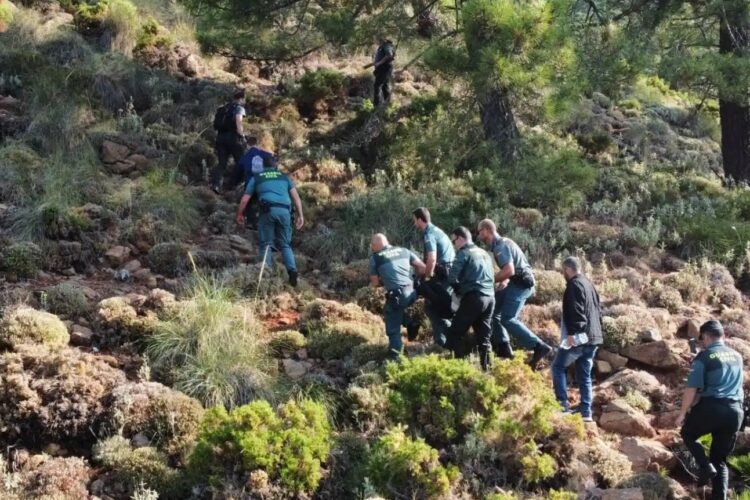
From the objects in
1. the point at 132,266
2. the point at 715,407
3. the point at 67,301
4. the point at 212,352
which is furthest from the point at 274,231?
the point at 715,407

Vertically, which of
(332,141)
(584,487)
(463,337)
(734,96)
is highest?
(734,96)

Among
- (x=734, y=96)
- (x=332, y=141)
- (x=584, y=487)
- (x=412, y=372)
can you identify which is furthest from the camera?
(x=332, y=141)

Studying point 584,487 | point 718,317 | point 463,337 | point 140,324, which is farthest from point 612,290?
point 140,324

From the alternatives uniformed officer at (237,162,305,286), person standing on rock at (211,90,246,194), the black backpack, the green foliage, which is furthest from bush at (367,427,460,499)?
the black backpack

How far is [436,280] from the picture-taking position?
29.6 ft

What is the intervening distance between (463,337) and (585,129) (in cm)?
922

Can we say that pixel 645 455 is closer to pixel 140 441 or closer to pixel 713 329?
pixel 713 329

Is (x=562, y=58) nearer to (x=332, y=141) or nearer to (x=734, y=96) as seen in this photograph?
(x=734, y=96)

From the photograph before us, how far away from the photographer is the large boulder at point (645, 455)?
7.32 meters

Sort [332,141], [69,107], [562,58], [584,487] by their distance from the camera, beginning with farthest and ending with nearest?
[332,141]
[69,107]
[562,58]
[584,487]

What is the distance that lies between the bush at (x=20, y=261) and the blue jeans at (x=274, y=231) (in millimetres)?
2664

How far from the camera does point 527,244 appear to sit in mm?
11531

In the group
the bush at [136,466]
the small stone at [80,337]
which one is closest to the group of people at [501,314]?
the small stone at [80,337]

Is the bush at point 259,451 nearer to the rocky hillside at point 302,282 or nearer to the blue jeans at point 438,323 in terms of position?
the rocky hillside at point 302,282
